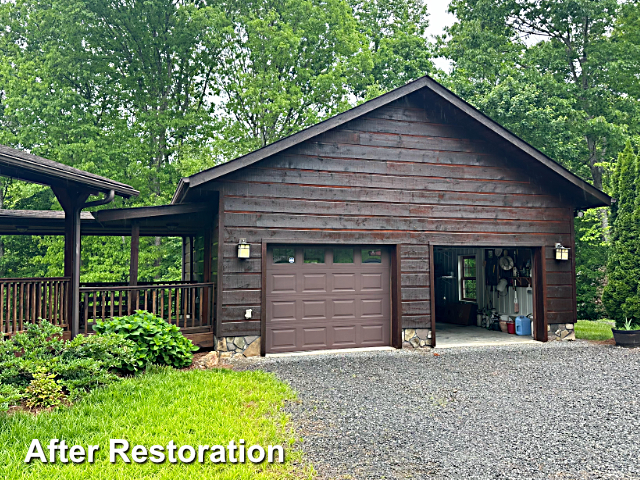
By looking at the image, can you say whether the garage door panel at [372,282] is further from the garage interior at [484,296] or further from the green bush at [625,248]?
the green bush at [625,248]

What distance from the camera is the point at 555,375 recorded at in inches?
284

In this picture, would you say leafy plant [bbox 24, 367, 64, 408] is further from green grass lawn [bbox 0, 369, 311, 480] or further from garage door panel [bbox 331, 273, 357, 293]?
garage door panel [bbox 331, 273, 357, 293]

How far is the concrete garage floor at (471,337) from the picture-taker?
33.7 ft

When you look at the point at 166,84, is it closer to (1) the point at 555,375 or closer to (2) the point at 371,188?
(2) the point at 371,188

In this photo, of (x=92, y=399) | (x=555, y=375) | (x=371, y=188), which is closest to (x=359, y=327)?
(x=371, y=188)

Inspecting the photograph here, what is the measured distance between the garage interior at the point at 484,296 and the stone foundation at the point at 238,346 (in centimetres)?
375

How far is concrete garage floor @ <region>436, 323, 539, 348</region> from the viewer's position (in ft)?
33.7

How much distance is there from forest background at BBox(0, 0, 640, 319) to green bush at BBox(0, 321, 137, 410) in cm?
1125

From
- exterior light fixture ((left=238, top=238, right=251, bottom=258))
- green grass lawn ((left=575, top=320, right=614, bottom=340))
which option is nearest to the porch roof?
exterior light fixture ((left=238, top=238, right=251, bottom=258))

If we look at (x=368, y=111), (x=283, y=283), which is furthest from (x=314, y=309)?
(x=368, y=111)

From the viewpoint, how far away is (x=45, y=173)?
7.09m

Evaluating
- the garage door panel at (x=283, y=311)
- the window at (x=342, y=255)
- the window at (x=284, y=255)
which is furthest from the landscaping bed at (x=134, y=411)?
the window at (x=342, y=255)

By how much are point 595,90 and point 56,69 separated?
21006 millimetres

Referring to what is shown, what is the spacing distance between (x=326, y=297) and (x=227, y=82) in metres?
15.3
